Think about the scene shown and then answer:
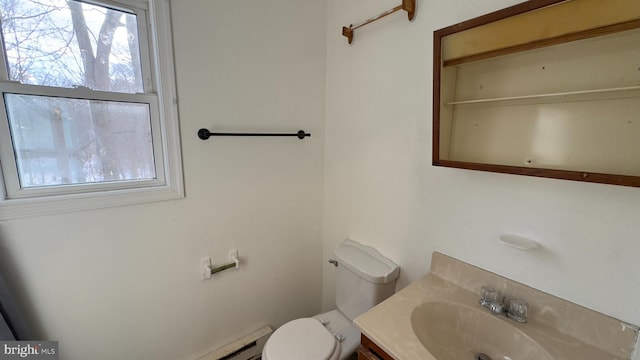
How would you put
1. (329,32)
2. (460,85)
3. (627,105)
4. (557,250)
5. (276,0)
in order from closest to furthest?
(627,105) → (557,250) → (460,85) → (276,0) → (329,32)

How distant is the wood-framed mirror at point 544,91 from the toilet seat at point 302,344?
100cm

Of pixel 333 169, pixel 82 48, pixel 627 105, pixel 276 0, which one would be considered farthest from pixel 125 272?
pixel 627 105

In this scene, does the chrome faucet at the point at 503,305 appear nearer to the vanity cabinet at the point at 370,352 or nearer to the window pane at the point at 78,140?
the vanity cabinet at the point at 370,352

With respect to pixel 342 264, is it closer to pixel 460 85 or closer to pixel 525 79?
pixel 460 85

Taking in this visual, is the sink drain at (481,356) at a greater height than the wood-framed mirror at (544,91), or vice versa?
the wood-framed mirror at (544,91)

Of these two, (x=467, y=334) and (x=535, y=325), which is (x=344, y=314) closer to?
(x=467, y=334)

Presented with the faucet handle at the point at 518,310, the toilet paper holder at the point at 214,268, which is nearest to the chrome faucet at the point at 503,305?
the faucet handle at the point at 518,310

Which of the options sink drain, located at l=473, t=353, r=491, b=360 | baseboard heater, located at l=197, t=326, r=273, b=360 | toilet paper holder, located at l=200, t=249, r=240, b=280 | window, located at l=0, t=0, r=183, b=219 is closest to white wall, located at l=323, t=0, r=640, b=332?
sink drain, located at l=473, t=353, r=491, b=360

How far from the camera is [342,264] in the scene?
1.50 metres

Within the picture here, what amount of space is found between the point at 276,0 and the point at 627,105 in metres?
1.60

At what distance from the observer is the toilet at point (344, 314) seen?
120cm

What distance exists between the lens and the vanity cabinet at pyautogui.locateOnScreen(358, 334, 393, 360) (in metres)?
0.88

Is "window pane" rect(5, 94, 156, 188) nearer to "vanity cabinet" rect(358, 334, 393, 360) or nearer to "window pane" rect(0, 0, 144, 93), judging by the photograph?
"window pane" rect(0, 0, 144, 93)

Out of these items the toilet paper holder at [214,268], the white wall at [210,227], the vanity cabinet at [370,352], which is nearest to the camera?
the vanity cabinet at [370,352]
